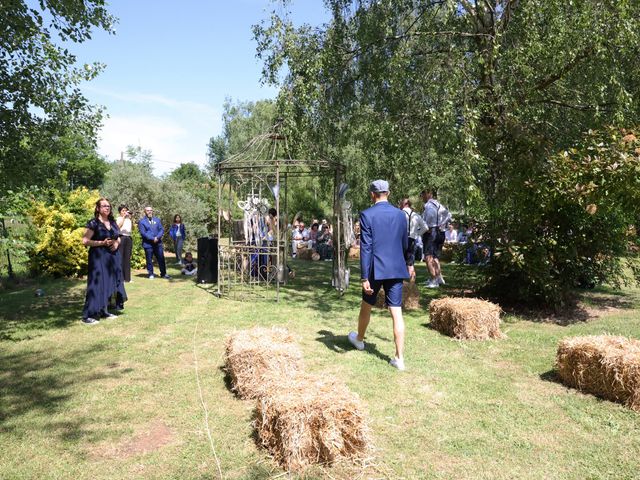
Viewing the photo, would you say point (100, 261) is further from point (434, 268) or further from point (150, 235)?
point (434, 268)

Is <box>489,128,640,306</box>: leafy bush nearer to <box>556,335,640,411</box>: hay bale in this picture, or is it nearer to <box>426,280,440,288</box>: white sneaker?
<box>426,280,440,288</box>: white sneaker

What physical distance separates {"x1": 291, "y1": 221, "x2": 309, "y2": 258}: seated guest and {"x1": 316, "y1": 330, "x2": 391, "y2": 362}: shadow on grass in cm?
1235

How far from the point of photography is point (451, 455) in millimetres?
3512

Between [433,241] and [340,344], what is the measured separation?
16.7 ft

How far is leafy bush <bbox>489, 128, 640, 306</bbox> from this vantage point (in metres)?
6.57

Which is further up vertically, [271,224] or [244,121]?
[244,121]

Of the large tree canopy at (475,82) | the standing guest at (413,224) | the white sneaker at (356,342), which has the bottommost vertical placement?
the white sneaker at (356,342)

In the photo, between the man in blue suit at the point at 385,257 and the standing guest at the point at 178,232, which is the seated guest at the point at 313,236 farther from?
the man in blue suit at the point at 385,257

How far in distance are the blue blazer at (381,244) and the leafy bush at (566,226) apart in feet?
9.87

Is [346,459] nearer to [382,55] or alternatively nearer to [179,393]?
[179,393]

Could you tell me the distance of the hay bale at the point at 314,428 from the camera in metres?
3.28

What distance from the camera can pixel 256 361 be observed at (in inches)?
179

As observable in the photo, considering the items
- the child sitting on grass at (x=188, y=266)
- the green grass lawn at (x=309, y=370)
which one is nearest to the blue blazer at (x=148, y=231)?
the child sitting on grass at (x=188, y=266)

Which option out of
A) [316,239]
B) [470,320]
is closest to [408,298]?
[470,320]
